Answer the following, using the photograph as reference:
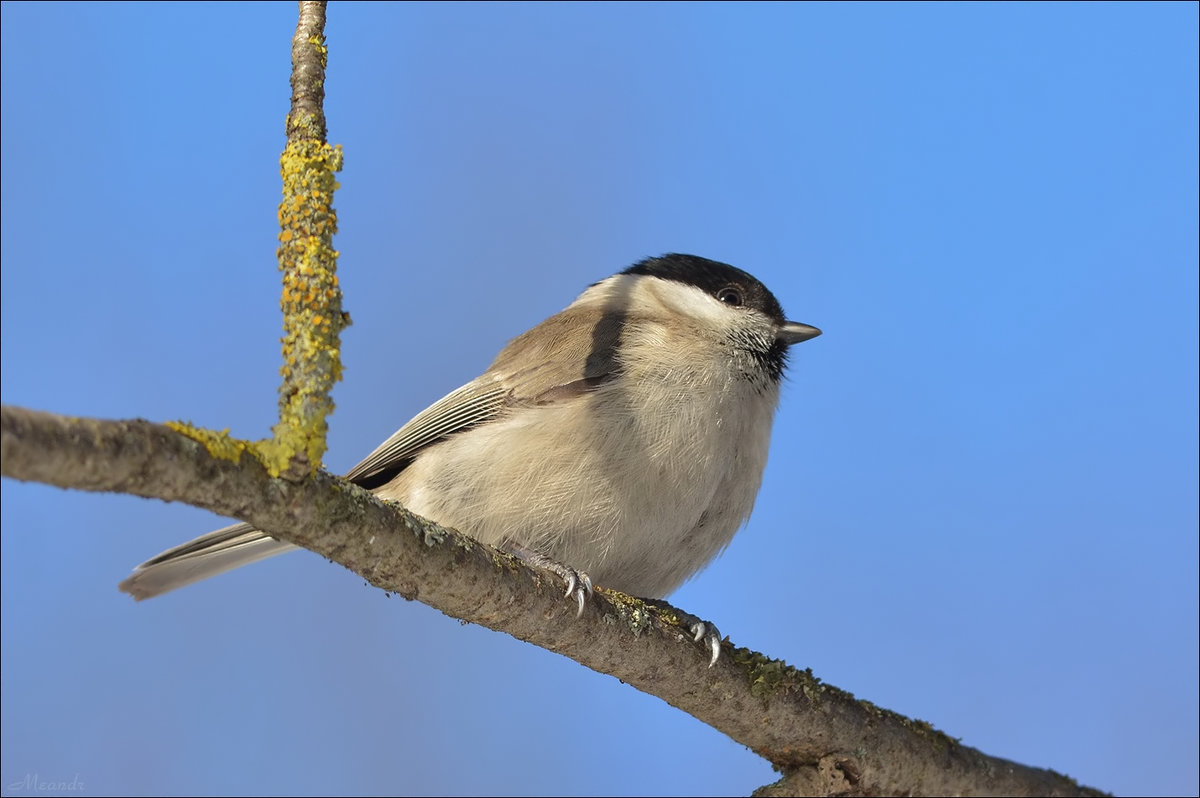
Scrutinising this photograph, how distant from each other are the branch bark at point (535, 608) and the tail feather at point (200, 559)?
3.06ft

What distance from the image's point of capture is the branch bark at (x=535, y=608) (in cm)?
160

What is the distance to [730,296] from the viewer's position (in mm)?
3779

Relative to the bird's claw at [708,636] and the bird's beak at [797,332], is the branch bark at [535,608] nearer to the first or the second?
the bird's claw at [708,636]

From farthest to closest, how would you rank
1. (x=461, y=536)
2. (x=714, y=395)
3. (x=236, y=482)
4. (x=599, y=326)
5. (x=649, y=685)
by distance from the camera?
(x=599, y=326) < (x=714, y=395) < (x=649, y=685) < (x=461, y=536) < (x=236, y=482)

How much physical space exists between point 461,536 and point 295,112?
3.02 ft

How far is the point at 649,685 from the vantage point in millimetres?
2824

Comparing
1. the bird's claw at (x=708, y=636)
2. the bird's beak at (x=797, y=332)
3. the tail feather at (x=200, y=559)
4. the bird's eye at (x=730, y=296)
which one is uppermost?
the bird's eye at (x=730, y=296)

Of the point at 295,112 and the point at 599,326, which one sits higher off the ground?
the point at 599,326

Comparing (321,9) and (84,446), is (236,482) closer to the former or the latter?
(84,446)

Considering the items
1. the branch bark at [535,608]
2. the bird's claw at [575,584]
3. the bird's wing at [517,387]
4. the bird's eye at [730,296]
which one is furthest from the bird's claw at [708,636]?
the bird's eye at [730,296]

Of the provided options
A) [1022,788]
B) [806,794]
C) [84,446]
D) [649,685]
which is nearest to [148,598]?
[649,685]

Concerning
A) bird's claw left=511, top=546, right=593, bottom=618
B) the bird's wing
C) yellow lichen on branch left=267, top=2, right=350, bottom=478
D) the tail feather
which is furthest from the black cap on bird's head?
yellow lichen on branch left=267, top=2, right=350, bottom=478

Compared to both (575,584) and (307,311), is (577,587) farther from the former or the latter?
(307,311)

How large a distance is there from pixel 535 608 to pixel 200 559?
3.96ft
